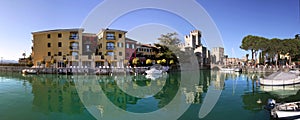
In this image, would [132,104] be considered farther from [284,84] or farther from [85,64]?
[85,64]

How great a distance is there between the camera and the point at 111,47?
38094mm

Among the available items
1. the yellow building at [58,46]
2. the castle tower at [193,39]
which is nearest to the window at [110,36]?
the yellow building at [58,46]

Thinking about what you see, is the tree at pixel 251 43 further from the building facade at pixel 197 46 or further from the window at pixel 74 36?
the window at pixel 74 36

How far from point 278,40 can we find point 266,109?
142 ft

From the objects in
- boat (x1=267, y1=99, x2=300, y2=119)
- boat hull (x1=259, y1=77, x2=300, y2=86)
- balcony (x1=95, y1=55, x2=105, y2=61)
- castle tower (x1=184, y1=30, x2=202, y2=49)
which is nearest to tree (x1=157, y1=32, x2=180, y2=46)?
balcony (x1=95, y1=55, x2=105, y2=61)

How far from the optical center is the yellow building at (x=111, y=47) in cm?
3784

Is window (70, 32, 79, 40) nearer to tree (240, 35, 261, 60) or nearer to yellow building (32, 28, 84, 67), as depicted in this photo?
yellow building (32, 28, 84, 67)

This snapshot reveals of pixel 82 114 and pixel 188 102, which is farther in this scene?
pixel 188 102

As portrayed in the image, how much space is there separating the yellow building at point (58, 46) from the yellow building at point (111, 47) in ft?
12.8

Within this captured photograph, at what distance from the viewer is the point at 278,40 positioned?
4641 centimetres

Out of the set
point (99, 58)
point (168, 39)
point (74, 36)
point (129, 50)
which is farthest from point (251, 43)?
point (74, 36)

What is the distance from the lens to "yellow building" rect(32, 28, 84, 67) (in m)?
37.6

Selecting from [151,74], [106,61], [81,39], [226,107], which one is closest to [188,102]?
[226,107]

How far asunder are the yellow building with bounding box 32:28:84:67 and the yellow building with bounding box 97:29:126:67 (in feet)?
12.8
